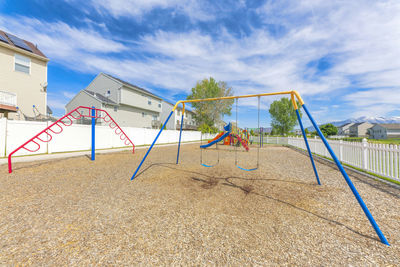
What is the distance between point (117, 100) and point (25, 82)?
11023mm

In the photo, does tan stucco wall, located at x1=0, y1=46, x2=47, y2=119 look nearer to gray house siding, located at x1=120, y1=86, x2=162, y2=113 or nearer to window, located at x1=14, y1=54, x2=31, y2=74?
window, located at x1=14, y1=54, x2=31, y2=74

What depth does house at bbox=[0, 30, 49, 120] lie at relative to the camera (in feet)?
40.5

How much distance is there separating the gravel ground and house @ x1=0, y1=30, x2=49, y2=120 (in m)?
12.3

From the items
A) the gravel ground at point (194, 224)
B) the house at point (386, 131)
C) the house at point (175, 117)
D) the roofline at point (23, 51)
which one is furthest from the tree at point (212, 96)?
the house at point (386, 131)

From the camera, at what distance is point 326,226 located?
265 centimetres

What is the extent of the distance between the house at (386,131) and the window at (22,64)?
9885cm

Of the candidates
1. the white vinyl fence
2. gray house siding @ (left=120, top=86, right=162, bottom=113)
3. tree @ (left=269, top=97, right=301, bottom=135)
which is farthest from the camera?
tree @ (left=269, top=97, right=301, bottom=135)

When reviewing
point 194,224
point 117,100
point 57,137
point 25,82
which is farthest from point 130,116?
point 194,224

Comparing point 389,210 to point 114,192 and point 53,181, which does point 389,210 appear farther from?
point 53,181

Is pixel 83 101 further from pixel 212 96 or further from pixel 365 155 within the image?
pixel 365 155

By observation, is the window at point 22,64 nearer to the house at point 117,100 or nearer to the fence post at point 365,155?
the house at point 117,100

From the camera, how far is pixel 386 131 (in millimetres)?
61781

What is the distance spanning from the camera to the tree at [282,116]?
1805 inches

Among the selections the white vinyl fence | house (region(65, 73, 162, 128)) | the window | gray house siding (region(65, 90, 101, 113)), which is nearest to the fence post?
the white vinyl fence
